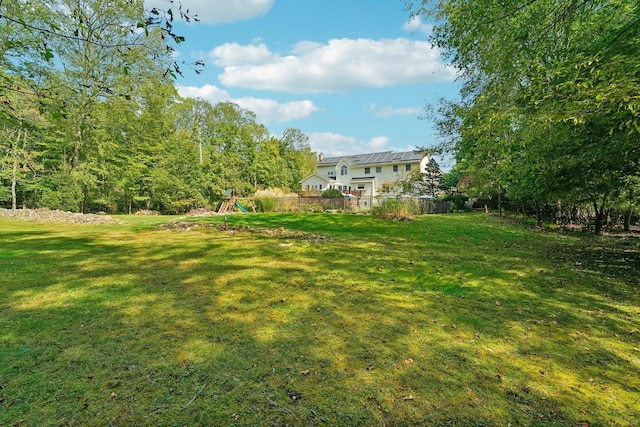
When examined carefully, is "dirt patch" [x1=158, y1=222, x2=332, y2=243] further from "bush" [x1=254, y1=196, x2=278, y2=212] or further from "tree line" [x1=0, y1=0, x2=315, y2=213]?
"bush" [x1=254, y1=196, x2=278, y2=212]

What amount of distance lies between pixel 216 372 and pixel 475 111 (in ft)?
22.0

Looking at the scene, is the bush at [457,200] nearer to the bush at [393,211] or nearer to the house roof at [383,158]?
the house roof at [383,158]

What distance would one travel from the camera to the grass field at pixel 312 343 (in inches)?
79.6

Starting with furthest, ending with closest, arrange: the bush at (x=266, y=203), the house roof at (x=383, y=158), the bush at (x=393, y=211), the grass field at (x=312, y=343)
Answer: the house roof at (x=383, y=158) < the bush at (x=266, y=203) < the bush at (x=393, y=211) < the grass field at (x=312, y=343)

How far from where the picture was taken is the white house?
38.4 meters

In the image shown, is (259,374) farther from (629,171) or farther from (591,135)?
(629,171)

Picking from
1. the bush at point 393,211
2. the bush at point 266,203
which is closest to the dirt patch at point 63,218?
the bush at point 266,203

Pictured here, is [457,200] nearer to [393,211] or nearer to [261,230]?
[393,211]

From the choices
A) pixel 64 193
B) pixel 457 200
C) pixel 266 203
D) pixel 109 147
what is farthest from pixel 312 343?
pixel 457 200

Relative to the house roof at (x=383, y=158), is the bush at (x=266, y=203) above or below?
below

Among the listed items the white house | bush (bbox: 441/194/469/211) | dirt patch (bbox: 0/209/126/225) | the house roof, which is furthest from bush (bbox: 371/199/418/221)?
the house roof

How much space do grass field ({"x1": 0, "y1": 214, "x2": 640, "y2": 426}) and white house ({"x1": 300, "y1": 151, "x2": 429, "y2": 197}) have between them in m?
32.6

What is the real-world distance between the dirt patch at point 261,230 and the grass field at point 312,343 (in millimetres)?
3131

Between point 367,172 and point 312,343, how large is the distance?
39.9 meters
